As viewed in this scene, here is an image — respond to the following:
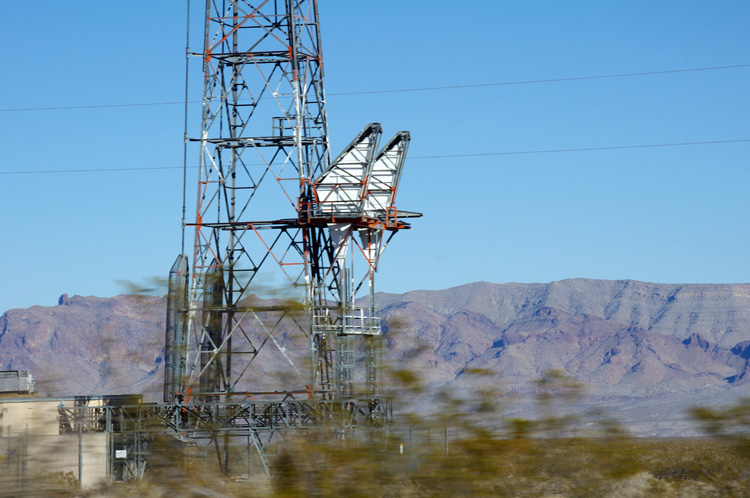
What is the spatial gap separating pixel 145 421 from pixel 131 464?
2345cm

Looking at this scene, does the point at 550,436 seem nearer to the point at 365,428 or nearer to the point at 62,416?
the point at 365,428

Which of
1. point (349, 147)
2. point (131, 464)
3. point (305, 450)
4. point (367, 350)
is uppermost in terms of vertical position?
point (349, 147)

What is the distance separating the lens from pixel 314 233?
4572 cm

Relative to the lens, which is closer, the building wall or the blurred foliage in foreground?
the blurred foliage in foreground

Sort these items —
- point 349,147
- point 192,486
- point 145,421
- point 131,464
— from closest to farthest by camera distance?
point 192,486
point 145,421
point 131,464
point 349,147

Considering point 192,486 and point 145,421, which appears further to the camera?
point 145,421

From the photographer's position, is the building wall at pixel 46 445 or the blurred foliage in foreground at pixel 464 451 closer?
the blurred foliage in foreground at pixel 464 451

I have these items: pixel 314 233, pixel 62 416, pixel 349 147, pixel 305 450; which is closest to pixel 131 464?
pixel 62 416

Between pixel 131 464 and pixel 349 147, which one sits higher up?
pixel 349 147

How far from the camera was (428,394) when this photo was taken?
12.9m

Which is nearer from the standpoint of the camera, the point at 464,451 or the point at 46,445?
the point at 464,451

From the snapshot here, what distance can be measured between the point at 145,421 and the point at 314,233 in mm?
29025

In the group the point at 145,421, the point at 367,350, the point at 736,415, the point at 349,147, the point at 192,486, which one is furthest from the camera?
the point at 349,147

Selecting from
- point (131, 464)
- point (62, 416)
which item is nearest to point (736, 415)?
point (131, 464)
